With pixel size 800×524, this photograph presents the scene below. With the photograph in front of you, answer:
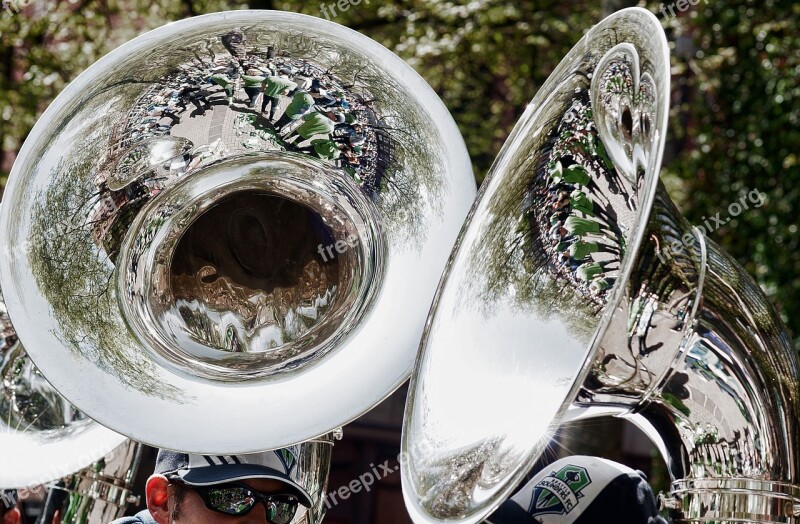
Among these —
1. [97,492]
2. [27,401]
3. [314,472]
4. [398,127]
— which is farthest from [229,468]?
[27,401]

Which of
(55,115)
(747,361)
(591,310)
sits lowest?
(747,361)

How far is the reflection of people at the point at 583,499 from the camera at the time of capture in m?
1.88

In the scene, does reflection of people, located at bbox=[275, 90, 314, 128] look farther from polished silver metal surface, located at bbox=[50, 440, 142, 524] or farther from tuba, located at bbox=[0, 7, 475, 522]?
polished silver metal surface, located at bbox=[50, 440, 142, 524]

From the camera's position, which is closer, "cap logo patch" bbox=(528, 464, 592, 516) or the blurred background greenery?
"cap logo patch" bbox=(528, 464, 592, 516)

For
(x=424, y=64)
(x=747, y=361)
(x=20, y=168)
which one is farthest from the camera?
(x=424, y=64)

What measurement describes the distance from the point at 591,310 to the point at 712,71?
5.13 metres

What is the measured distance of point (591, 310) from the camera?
1934 mm

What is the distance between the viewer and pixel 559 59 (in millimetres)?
6789

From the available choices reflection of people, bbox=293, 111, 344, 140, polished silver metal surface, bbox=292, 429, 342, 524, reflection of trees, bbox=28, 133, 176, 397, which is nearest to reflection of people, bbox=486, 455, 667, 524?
polished silver metal surface, bbox=292, 429, 342, 524

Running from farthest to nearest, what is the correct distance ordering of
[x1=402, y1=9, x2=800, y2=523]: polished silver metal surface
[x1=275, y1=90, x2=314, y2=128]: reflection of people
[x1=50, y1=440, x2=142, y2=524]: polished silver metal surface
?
1. [x1=50, y1=440, x2=142, y2=524]: polished silver metal surface
2. [x1=275, y1=90, x2=314, y2=128]: reflection of people
3. [x1=402, y1=9, x2=800, y2=523]: polished silver metal surface

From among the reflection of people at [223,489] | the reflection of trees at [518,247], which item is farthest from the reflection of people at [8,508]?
the reflection of trees at [518,247]

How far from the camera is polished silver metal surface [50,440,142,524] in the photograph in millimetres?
2893

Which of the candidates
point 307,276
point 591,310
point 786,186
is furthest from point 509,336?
point 786,186

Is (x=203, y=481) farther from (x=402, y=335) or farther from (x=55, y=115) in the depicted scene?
(x=55, y=115)
